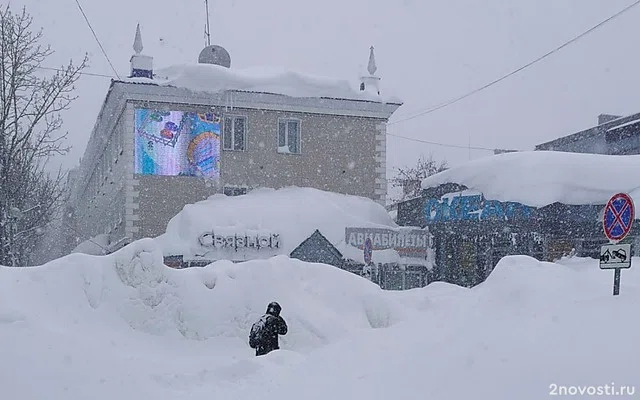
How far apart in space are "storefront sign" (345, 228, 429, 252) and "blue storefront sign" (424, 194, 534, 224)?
716 millimetres

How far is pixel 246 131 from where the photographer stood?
942 inches

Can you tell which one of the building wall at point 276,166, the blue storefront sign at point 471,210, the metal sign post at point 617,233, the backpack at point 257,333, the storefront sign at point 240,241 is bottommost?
the backpack at point 257,333

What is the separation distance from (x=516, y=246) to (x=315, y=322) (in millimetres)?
10205

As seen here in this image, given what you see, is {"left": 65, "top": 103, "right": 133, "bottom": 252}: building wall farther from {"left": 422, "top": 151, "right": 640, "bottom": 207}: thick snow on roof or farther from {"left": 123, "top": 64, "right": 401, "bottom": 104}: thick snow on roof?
{"left": 422, "top": 151, "right": 640, "bottom": 207}: thick snow on roof

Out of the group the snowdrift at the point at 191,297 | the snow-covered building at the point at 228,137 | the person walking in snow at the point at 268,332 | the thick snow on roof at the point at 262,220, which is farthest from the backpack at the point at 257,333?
the snow-covered building at the point at 228,137

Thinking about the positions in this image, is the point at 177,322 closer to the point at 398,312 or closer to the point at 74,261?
the point at 74,261

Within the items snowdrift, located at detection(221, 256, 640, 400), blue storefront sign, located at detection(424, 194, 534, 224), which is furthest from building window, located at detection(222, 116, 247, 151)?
snowdrift, located at detection(221, 256, 640, 400)

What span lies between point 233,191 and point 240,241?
3.40m

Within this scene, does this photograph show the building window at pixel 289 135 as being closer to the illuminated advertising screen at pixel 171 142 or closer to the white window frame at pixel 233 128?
the white window frame at pixel 233 128

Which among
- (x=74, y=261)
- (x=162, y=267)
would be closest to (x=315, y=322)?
(x=162, y=267)

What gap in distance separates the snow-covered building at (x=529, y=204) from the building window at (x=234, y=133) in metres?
7.13

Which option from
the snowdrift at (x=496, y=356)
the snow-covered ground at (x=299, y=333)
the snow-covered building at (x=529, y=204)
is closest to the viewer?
the snowdrift at (x=496, y=356)

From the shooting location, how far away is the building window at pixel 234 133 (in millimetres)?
23766

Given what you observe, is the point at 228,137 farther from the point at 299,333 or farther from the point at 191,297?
the point at 299,333
